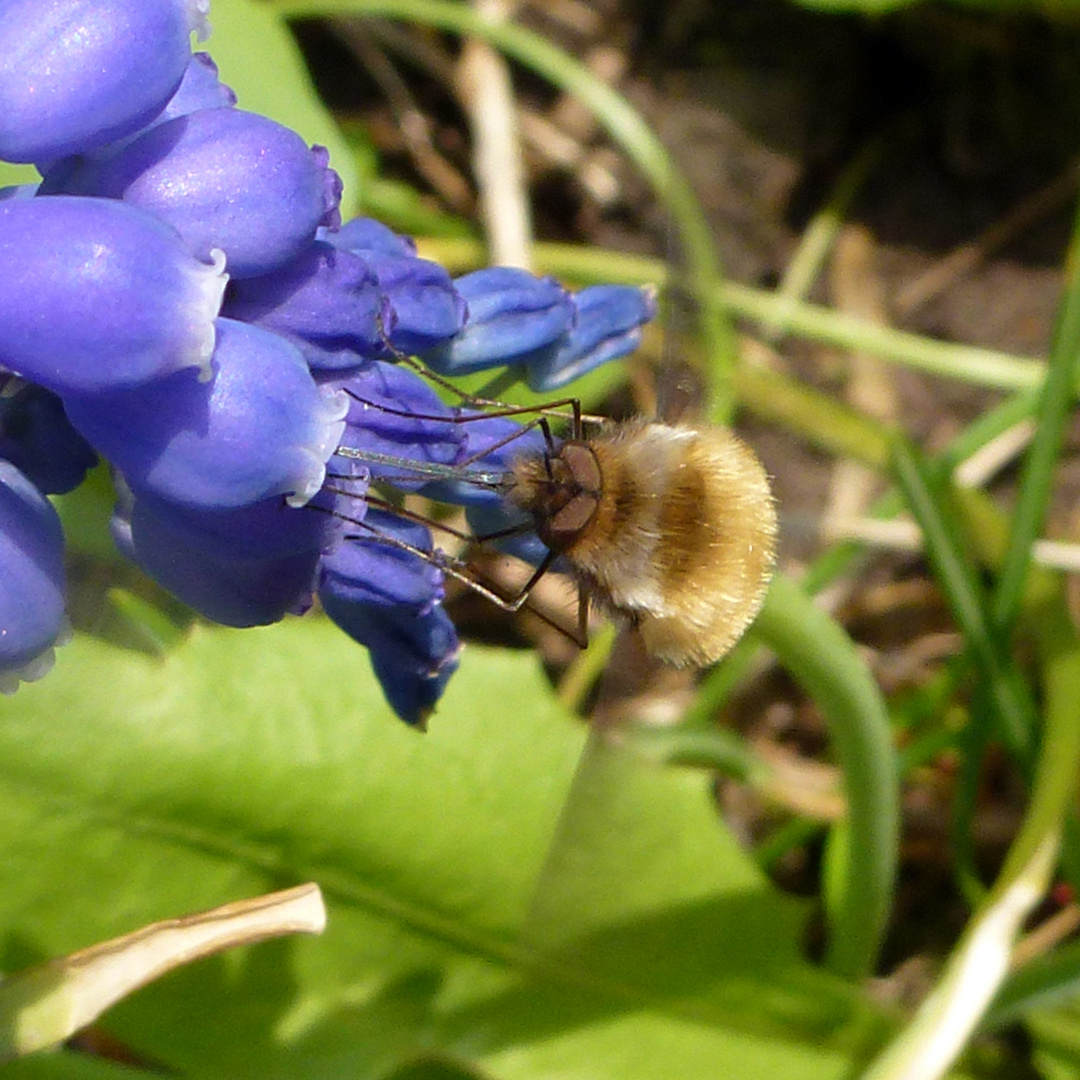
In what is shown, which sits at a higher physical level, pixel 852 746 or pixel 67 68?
pixel 67 68

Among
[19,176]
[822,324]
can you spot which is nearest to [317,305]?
[19,176]

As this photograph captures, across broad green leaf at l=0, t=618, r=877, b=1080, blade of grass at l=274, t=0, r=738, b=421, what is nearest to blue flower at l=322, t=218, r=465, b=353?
broad green leaf at l=0, t=618, r=877, b=1080

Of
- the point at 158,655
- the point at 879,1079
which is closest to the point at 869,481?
the point at 879,1079

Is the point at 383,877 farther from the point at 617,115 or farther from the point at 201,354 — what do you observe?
the point at 617,115

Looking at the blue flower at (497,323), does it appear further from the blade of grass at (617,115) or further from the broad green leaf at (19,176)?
the blade of grass at (617,115)

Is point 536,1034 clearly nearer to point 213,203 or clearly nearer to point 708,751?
point 708,751
